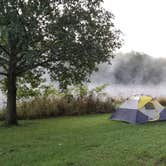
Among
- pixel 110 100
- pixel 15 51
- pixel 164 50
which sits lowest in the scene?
pixel 110 100

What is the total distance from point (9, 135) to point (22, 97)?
4.07 metres

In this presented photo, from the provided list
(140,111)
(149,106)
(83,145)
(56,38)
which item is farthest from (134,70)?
(83,145)

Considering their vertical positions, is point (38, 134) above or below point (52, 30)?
below

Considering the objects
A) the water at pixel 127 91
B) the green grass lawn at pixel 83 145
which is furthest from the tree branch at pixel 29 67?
the water at pixel 127 91

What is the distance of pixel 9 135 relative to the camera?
7.93 meters

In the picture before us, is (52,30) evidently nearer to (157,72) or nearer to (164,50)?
(157,72)

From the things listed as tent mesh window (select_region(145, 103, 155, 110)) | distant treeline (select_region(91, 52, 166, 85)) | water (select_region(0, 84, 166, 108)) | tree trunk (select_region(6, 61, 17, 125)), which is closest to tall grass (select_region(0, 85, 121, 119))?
tree trunk (select_region(6, 61, 17, 125))

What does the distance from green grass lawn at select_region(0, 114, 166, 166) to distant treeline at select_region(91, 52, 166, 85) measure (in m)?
17.2

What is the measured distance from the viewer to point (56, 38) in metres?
8.76

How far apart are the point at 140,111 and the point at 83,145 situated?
4056 mm

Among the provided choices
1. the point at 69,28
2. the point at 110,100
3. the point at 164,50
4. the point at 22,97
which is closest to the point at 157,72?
the point at 164,50

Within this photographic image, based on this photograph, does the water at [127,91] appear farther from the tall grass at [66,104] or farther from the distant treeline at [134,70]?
the tall grass at [66,104]

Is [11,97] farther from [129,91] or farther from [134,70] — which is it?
[134,70]

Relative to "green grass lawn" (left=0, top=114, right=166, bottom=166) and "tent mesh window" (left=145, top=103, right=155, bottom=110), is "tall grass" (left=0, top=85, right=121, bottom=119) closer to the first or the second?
"green grass lawn" (left=0, top=114, right=166, bottom=166)
